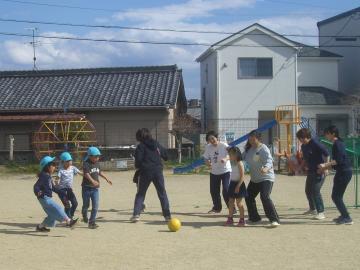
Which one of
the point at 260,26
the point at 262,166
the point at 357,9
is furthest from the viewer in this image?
the point at 357,9

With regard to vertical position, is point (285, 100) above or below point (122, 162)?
above

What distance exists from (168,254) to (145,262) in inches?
20.5

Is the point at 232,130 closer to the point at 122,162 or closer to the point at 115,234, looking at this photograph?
the point at 122,162

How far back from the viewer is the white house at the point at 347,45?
3488cm

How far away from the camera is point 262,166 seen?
9.80m

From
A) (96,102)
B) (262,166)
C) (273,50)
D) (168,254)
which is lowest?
(168,254)

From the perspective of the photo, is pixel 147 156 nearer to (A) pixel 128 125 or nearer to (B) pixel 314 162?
(B) pixel 314 162

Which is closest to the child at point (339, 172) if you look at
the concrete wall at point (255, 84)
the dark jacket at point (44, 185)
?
the dark jacket at point (44, 185)

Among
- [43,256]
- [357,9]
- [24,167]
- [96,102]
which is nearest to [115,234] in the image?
[43,256]

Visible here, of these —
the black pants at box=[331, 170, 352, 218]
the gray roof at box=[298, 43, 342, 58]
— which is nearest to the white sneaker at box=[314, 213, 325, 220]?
the black pants at box=[331, 170, 352, 218]

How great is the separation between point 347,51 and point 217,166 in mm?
27287

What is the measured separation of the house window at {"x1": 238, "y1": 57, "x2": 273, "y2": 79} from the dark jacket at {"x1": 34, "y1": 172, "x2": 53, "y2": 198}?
21852 mm

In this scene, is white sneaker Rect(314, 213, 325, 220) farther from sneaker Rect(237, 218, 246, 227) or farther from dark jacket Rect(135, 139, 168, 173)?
dark jacket Rect(135, 139, 168, 173)

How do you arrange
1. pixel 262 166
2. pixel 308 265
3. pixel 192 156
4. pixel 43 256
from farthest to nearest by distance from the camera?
pixel 192 156
pixel 262 166
pixel 43 256
pixel 308 265
